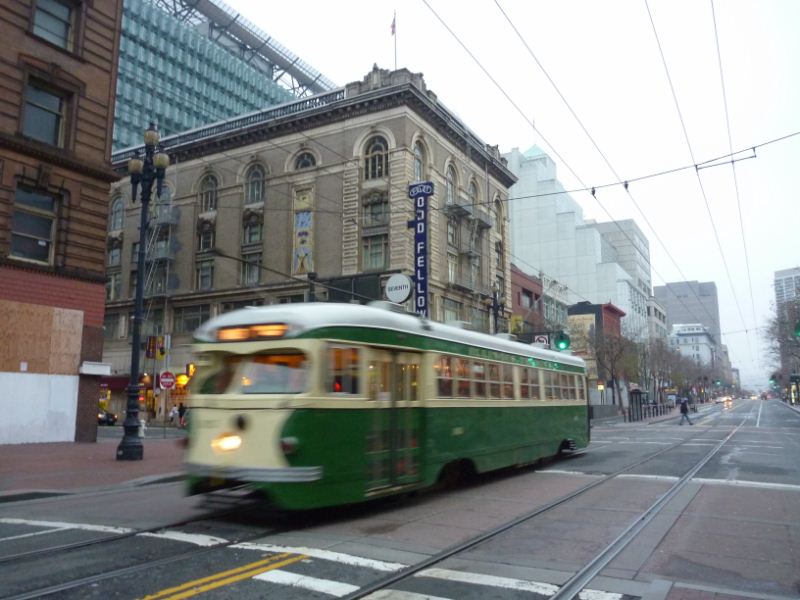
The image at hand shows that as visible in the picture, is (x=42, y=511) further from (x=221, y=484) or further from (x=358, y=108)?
(x=358, y=108)

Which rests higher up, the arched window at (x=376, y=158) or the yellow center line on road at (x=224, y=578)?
the arched window at (x=376, y=158)

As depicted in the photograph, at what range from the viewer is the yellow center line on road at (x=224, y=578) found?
562 centimetres

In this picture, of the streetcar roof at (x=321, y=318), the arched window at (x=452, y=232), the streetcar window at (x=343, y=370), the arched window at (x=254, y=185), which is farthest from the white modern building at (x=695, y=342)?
the streetcar window at (x=343, y=370)

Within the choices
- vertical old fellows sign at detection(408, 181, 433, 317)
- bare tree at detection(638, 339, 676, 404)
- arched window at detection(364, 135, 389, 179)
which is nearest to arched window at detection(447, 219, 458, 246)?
arched window at detection(364, 135, 389, 179)

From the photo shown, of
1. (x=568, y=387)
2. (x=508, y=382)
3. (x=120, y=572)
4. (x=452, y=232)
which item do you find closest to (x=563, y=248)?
(x=452, y=232)

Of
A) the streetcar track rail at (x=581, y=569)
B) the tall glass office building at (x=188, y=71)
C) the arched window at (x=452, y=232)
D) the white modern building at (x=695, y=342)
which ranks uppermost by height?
the tall glass office building at (x=188, y=71)

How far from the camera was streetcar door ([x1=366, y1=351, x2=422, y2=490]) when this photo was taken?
939cm

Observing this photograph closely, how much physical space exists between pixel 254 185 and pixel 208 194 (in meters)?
4.30

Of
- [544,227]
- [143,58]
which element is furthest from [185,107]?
[544,227]

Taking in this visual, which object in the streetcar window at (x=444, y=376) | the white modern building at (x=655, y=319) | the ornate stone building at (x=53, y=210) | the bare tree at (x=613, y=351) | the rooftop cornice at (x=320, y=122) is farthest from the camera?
the white modern building at (x=655, y=319)

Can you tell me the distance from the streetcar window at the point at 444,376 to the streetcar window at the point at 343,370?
7.51 ft

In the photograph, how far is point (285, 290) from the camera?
1613 inches

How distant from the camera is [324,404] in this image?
855cm

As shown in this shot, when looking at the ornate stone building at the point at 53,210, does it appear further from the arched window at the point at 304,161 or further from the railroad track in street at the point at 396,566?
the arched window at the point at 304,161
